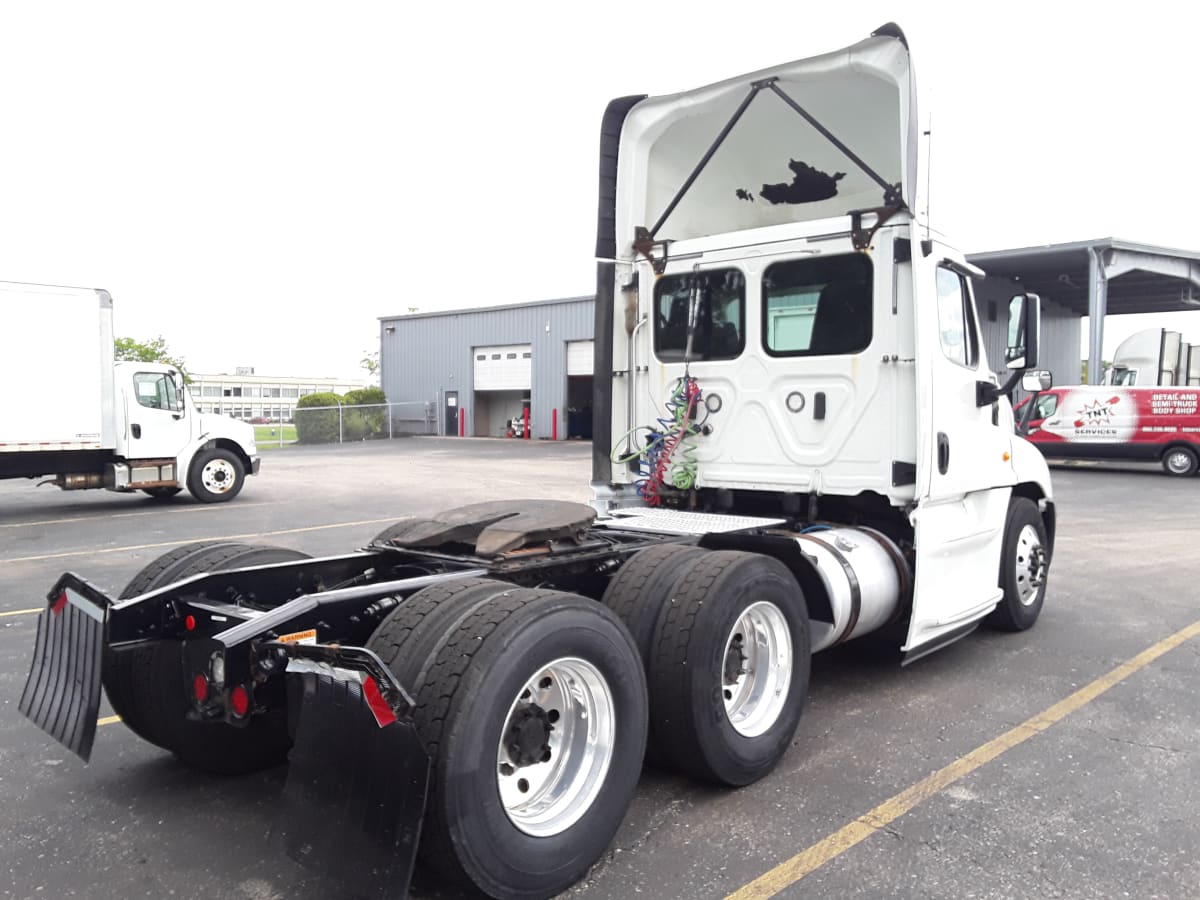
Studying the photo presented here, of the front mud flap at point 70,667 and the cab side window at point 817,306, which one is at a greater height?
the cab side window at point 817,306

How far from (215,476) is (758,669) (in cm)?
1351

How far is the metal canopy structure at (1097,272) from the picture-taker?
81.0 feet

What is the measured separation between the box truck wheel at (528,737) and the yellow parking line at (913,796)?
56 cm

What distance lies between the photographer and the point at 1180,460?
20.0 meters

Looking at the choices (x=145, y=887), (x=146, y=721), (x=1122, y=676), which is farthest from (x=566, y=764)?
(x=1122, y=676)

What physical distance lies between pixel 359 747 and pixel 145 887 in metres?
1.13

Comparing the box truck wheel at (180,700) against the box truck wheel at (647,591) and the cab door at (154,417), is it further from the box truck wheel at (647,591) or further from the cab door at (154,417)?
the cab door at (154,417)

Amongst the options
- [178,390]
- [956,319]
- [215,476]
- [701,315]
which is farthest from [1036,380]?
[178,390]

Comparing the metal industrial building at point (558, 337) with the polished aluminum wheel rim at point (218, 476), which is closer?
the polished aluminum wheel rim at point (218, 476)

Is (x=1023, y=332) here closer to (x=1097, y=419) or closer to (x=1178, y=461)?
(x=1178, y=461)

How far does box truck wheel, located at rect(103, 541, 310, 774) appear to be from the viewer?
347 cm

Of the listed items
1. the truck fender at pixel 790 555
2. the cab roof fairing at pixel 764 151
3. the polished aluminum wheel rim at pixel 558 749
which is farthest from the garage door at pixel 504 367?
the polished aluminum wheel rim at pixel 558 749

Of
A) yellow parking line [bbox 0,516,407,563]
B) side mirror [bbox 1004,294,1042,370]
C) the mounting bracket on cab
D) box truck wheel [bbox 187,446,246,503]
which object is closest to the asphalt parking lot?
side mirror [bbox 1004,294,1042,370]

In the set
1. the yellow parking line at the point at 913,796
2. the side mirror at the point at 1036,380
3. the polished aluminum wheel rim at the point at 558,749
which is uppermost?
the side mirror at the point at 1036,380
